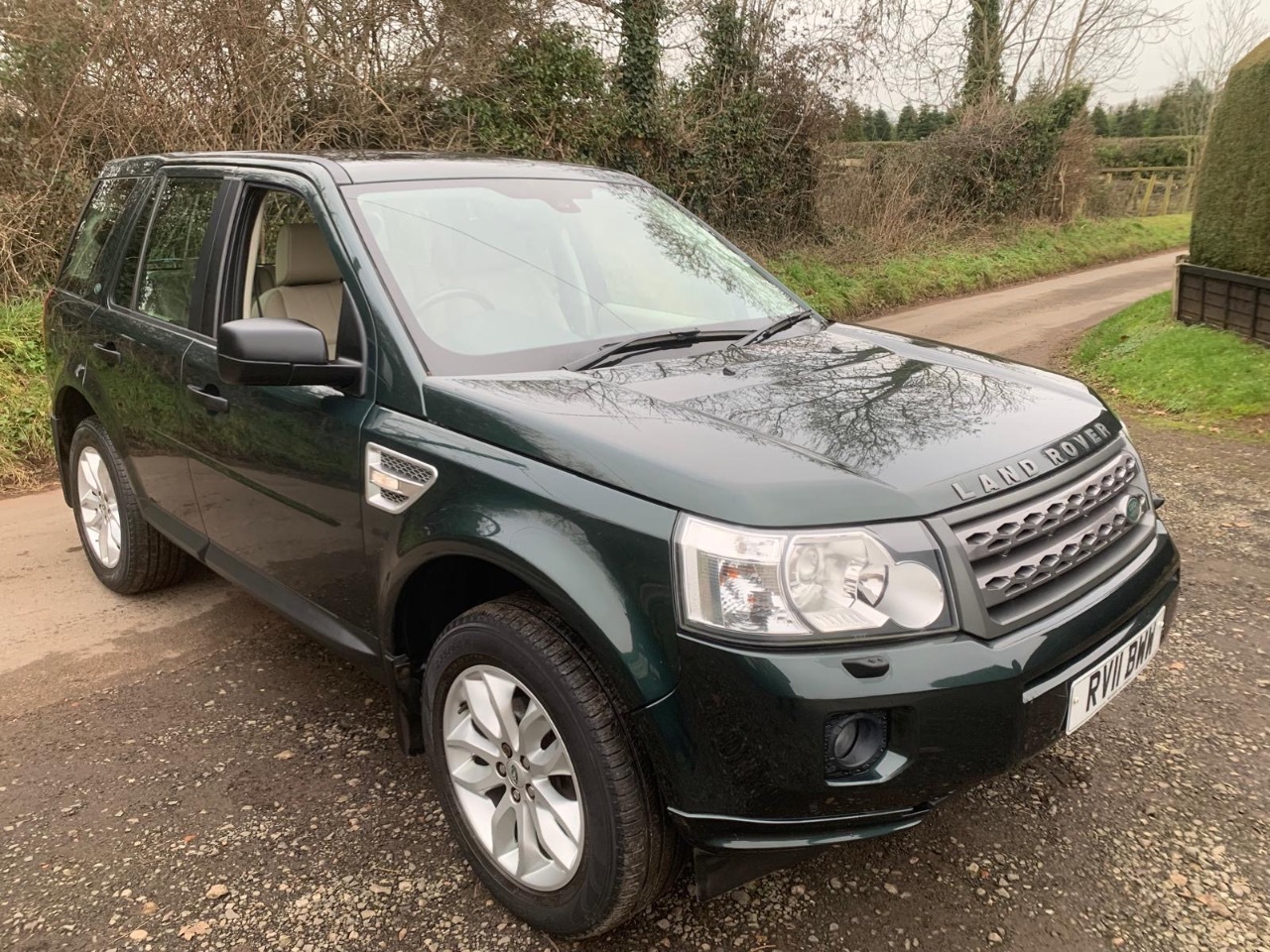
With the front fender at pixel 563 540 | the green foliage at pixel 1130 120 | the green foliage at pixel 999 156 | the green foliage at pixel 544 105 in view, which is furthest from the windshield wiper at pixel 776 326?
the green foliage at pixel 1130 120

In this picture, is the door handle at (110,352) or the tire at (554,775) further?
the door handle at (110,352)

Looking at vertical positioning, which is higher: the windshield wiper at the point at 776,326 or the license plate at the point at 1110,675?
the windshield wiper at the point at 776,326

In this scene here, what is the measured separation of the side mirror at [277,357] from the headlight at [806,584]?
119 centimetres

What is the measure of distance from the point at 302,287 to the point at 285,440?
0.89 m

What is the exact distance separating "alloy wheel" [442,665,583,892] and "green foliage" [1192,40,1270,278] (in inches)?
326

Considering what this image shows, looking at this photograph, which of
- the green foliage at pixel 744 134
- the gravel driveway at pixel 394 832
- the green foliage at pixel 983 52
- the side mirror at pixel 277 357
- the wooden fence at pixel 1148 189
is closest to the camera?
the gravel driveway at pixel 394 832

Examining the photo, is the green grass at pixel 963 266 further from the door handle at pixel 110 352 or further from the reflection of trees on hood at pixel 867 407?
the reflection of trees on hood at pixel 867 407

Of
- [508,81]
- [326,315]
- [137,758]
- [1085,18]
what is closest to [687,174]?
[508,81]

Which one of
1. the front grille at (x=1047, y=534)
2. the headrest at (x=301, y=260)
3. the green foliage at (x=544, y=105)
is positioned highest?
the green foliage at (x=544, y=105)

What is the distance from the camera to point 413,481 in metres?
2.41

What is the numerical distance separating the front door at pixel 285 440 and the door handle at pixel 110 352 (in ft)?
2.29

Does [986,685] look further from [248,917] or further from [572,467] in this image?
[248,917]

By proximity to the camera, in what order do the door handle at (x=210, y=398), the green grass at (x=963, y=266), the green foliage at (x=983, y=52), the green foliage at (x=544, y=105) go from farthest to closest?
1. the green foliage at (x=983, y=52)
2. the green grass at (x=963, y=266)
3. the green foliage at (x=544, y=105)
4. the door handle at (x=210, y=398)

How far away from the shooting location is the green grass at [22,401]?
21.1 feet
